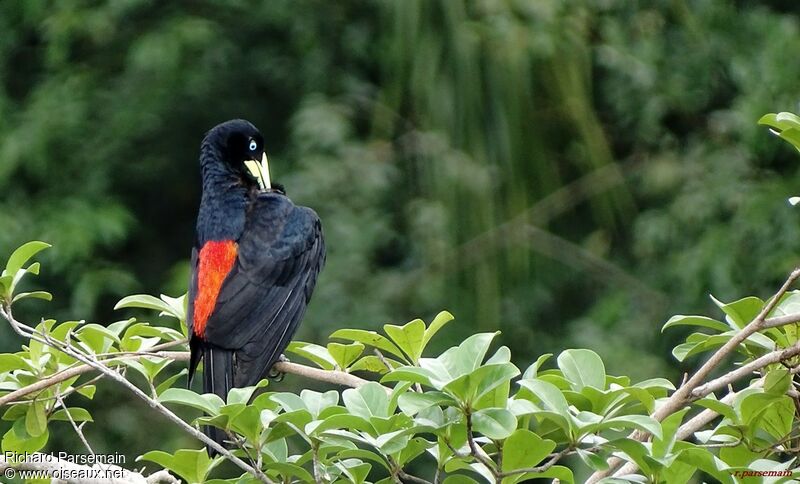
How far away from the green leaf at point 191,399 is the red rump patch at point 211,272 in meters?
1.28

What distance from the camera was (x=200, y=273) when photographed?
3461 millimetres

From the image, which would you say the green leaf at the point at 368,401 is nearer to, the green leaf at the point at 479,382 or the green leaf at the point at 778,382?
the green leaf at the point at 479,382

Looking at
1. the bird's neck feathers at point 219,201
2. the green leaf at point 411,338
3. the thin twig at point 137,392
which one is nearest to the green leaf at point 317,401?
the thin twig at point 137,392

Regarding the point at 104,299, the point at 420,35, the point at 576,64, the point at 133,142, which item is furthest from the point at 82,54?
the point at 576,64

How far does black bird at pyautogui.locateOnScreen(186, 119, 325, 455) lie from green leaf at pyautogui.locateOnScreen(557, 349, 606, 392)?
3.88 ft

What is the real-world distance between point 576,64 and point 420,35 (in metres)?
0.94

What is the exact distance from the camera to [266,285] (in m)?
3.54

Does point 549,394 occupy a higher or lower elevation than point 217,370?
higher

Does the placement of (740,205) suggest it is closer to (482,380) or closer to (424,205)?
(424,205)

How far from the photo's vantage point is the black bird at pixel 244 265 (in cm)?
322

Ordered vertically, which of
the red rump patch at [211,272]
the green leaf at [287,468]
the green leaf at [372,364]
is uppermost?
the green leaf at [287,468]

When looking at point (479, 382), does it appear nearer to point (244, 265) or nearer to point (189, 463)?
point (189, 463)

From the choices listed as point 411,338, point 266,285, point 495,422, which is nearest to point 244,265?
point 266,285

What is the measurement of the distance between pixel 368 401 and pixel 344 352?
1.38 ft
